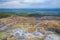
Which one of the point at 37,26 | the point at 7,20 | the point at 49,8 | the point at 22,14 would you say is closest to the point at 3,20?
the point at 7,20

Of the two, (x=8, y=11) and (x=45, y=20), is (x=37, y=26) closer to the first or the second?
(x=45, y=20)

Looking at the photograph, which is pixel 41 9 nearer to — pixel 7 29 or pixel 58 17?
pixel 58 17

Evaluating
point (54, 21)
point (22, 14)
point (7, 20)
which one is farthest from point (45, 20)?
point (7, 20)

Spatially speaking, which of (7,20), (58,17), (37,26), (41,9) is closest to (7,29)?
(7,20)

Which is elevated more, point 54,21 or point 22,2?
point 22,2

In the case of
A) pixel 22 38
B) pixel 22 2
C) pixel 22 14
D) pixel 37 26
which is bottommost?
pixel 22 38

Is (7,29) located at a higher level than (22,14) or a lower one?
lower

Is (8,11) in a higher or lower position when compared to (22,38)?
higher

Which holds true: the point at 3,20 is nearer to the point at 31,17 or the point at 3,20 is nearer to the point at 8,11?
the point at 8,11
